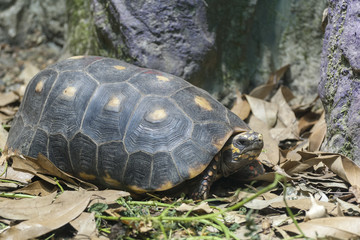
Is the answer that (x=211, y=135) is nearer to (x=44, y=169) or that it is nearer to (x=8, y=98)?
(x=44, y=169)

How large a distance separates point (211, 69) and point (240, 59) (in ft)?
1.30

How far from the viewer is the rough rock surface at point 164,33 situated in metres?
4.05

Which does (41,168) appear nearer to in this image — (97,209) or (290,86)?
(97,209)

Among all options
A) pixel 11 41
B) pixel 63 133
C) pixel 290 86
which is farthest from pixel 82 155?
pixel 11 41

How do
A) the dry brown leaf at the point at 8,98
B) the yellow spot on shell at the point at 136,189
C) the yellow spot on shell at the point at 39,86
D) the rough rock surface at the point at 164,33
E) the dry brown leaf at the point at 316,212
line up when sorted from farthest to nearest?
the dry brown leaf at the point at 8,98 → the rough rock surface at the point at 164,33 → the yellow spot on shell at the point at 39,86 → the yellow spot on shell at the point at 136,189 → the dry brown leaf at the point at 316,212

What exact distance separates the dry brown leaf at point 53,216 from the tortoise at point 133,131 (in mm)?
327

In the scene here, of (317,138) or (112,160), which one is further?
(317,138)

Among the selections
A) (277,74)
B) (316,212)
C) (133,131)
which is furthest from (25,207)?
(277,74)

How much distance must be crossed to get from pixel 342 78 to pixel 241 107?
1223 mm

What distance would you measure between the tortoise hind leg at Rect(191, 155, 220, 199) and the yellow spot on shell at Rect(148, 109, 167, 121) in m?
0.47

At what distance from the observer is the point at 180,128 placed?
309cm

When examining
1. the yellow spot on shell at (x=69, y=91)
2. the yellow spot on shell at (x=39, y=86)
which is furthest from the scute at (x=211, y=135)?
the yellow spot on shell at (x=39, y=86)

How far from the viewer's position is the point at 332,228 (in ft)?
8.32

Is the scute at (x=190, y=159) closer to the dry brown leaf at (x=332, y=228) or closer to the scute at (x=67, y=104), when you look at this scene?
the dry brown leaf at (x=332, y=228)
